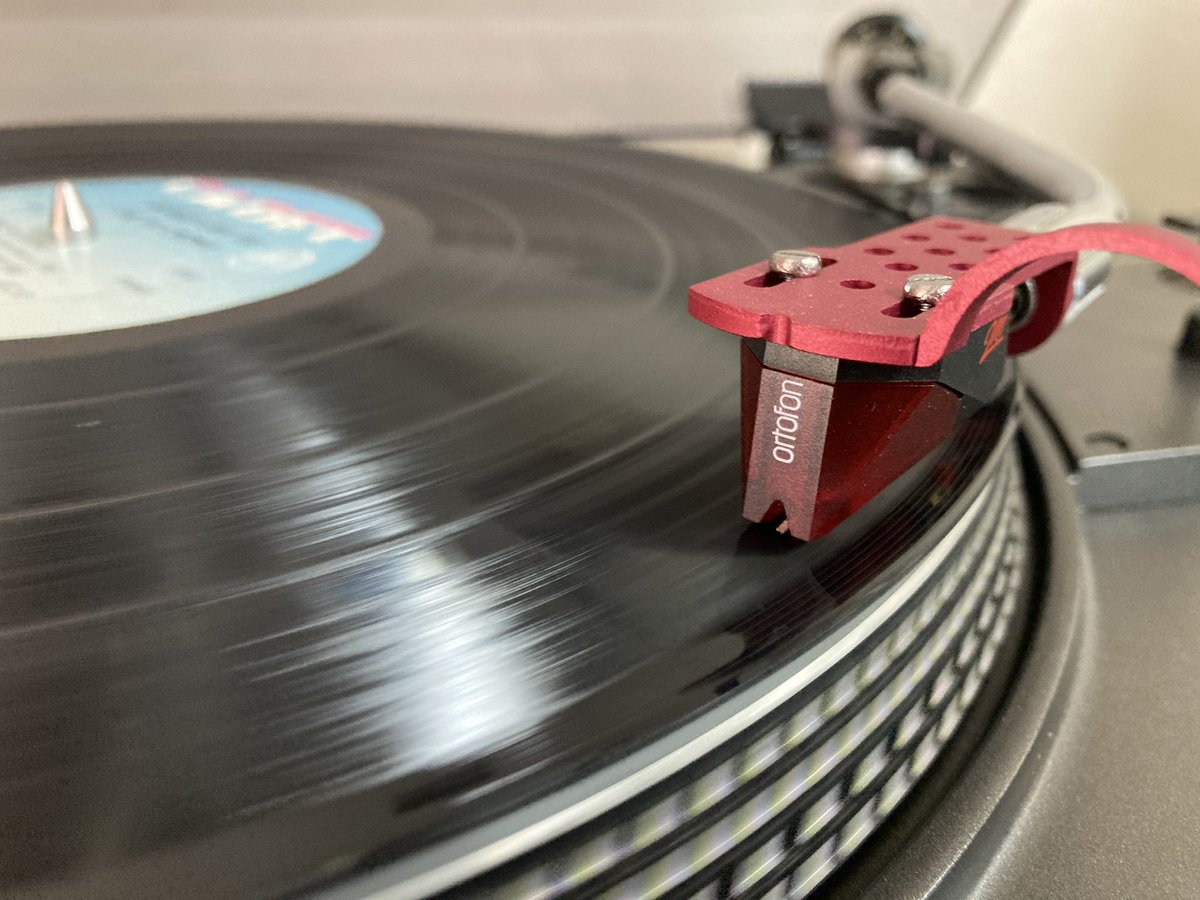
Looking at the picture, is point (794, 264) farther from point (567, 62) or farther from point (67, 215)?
point (567, 62)

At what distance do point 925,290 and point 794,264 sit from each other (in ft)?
0.16

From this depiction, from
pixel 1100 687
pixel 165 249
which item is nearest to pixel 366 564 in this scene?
pixel 1100 687

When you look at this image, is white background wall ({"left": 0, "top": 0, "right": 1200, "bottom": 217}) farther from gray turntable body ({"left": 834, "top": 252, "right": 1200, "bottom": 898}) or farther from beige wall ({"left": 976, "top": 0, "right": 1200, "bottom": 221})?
gray turntable body ({"left": 834, "top": 252, "right": 1200, "bottom": 898})

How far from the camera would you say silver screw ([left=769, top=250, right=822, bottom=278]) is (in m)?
0.34

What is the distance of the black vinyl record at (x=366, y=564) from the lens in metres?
0.24

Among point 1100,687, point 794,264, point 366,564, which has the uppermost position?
point 794,264

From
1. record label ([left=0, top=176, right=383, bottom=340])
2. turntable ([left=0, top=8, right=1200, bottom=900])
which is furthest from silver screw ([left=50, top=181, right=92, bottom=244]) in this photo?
turntable ([left=0, top=8, right=1200, bottom=900])

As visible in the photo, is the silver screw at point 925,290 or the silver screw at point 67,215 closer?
the silver screw at point 925,290

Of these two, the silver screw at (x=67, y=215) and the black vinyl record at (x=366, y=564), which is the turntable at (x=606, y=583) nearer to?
the black vinyl record at (x=366, y=564)

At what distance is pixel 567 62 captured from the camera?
1570 mm

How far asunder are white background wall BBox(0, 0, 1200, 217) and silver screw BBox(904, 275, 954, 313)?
1034 mm

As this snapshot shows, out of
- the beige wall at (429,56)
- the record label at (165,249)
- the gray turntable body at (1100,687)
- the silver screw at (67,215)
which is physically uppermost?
the beige wall at (429,56)

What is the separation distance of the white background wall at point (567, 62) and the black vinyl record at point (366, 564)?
90cm

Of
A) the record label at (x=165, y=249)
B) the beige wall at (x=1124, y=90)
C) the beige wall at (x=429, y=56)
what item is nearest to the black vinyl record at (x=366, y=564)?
the record label at (x=165, y=249)
